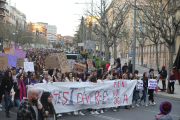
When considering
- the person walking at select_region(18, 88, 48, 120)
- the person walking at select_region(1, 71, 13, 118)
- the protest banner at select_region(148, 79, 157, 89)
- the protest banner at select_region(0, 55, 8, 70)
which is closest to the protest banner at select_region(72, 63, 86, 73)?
the protest banner at select_region(0, 55, 8, 70)

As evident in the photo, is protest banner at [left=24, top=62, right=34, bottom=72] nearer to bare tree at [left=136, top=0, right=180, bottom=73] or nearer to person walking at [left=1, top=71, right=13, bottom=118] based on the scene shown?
person walking at [left=1, top=71, right=13, bottom=118]

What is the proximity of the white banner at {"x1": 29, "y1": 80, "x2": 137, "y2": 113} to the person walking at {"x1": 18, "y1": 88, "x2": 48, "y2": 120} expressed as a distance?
176 inches

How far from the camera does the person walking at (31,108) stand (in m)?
4.09

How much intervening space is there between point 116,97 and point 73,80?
6.54 ft

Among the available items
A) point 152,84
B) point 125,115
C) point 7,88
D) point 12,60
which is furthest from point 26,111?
point 12,60

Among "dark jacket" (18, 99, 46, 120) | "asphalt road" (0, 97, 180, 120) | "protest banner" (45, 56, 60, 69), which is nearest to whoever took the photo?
"dark jacket" (18, 99, 46, 120)

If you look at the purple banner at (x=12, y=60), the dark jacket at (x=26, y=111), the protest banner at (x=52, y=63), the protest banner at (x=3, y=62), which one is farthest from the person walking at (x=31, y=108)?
the purple banner at (x=12, y=60)

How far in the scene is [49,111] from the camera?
4.99m

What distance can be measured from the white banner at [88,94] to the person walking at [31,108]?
4.46m

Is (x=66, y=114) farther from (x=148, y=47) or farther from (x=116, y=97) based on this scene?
(x=148, y=47)

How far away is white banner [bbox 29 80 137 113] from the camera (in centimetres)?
921

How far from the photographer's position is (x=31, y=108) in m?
4.14

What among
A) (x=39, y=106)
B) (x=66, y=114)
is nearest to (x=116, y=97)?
(x=66, y=114)

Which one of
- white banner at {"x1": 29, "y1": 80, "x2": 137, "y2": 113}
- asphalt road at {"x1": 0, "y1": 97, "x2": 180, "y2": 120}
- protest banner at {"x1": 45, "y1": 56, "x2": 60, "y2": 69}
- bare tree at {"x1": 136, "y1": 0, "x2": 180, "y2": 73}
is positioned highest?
bare tree at {"x1": 136, "y1": 0, "x2": 180, "y2": 73}
